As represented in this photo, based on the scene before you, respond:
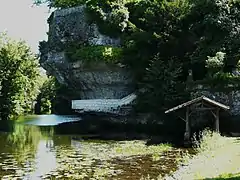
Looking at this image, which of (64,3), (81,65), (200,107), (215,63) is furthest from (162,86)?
(64,3)

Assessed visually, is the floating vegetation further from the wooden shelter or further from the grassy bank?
the wooden shelter

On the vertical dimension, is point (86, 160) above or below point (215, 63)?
below

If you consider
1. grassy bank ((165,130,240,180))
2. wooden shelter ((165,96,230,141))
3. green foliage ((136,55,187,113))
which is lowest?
grassy bank ((165,130,240,180))

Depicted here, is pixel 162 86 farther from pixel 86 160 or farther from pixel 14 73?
pixel 14 73

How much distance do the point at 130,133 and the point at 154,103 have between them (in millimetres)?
2859

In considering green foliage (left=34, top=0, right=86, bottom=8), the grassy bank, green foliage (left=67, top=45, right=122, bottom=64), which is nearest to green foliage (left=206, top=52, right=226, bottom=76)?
green foliage (left=67, top=45, right=122, bottom=64)

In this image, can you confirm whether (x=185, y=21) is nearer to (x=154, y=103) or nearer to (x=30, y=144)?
(x=154, y=103)

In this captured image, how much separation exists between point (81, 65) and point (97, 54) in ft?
7.20

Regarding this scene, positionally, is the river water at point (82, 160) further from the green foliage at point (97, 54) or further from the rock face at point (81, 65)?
the rock face at point (81, 65)

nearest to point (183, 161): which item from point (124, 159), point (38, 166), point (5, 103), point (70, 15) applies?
point (124, 159)

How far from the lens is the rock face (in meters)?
36.8

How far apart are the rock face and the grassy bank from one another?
17508 millimetres

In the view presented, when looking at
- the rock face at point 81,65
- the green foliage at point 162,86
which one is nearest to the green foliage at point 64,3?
the rock face at point 81,65

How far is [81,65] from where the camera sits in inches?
1454
